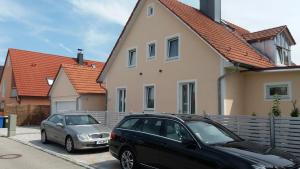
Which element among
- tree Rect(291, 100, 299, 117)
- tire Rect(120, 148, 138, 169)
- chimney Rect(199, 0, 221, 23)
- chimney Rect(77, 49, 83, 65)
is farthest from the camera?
chimney Rect(77, 49, 83, 65)

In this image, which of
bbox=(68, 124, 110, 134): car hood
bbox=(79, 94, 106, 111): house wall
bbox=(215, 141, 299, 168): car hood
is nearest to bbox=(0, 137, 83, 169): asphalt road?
bbox=(68, 124, 110, 134): car hood

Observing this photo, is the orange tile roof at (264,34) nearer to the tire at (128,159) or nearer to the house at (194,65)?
the house at (194,65)

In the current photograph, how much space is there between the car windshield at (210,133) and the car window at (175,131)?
19 cm

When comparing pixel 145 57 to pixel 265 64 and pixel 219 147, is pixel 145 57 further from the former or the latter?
pixel 219 147

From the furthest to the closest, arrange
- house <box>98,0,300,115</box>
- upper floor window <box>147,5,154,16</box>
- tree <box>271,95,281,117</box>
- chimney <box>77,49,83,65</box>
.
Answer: chimney <box>77,49,83,65</box> < upper floor window <box>147,5,154,16</box> < house <box>98,0,300,115</box> < tree <box>271,95,281,117</box>

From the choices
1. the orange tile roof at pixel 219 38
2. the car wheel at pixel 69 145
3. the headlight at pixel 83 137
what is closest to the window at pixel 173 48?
the orange tile roof at pixel 219 38

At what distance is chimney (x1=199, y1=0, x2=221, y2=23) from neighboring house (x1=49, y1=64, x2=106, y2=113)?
368 inches

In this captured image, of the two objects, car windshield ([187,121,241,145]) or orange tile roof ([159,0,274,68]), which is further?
orange tile roof ([159,0,274,68])

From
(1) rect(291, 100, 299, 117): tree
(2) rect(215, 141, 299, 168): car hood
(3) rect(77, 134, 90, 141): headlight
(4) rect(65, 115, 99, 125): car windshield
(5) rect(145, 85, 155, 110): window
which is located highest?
(5) rect(145, 85, 155, 110): window

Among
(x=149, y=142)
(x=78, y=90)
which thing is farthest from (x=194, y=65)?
(x=78, y=90)

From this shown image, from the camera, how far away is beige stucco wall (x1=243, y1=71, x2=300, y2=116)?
13477 millimetres

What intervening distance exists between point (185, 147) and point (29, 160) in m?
5.86

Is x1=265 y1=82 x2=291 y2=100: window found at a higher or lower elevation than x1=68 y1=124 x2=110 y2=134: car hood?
higher

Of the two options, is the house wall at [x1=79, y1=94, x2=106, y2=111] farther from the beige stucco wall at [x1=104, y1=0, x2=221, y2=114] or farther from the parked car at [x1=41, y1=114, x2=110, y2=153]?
the parked car at [x1=41, y1=114, x2=110, y2=153]
